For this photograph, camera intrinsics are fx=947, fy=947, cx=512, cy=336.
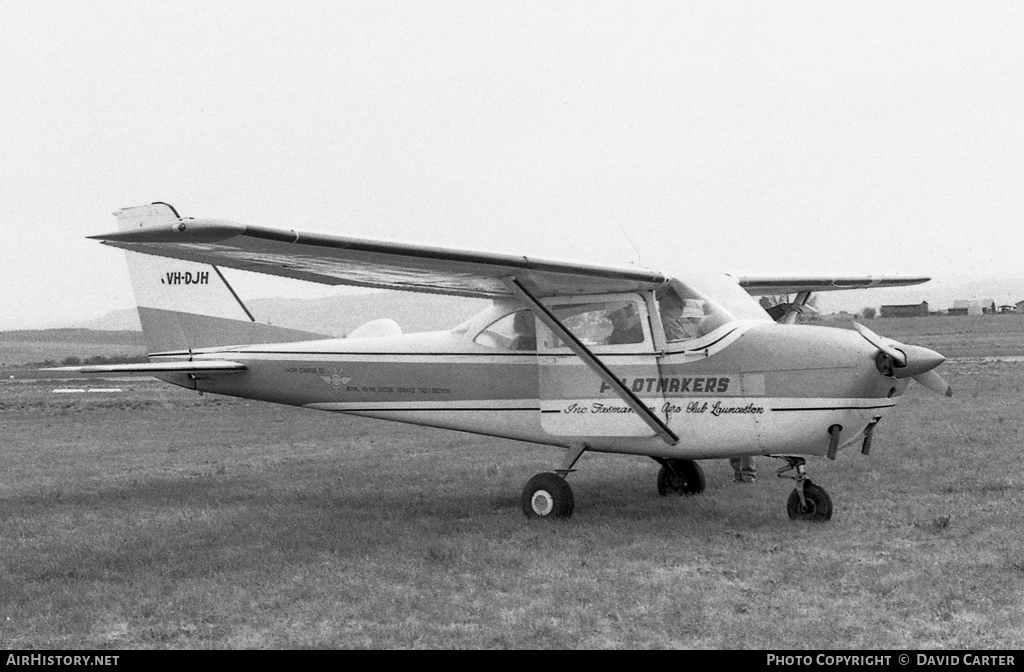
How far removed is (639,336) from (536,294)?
4.09ft

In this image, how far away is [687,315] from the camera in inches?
366

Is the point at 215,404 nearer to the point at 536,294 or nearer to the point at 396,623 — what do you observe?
the point at 536,294

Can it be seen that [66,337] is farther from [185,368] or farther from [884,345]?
[884,345]

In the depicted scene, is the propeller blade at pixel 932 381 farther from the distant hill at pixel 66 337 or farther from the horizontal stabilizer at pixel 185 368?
the distant hill at pixel 66 337

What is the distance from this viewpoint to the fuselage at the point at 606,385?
331 inches

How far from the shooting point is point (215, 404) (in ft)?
92.4

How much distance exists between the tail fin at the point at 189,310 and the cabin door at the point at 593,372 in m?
3.66

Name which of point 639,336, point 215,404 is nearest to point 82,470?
point 639,336

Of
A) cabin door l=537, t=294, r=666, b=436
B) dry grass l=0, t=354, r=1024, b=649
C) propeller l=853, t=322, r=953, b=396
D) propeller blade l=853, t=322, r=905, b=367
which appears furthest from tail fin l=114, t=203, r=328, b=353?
propeller l=853, t=322, r=953, b=396

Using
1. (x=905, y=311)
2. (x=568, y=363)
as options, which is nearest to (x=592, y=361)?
(x=568, y=363)

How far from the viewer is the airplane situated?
8.23 m

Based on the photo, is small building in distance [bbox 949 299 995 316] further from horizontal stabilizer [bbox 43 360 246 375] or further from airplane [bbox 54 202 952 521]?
horizontal stabilizer [bbox 43 360 246 375]

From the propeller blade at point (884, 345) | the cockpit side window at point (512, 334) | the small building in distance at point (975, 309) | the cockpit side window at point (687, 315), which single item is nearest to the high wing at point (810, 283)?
the cockpit side window at point (687, 315)

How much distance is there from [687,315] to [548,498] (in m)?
2.26
